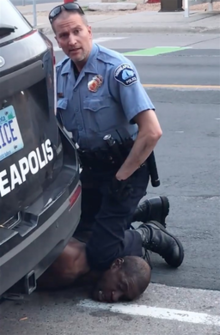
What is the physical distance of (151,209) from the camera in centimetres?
489

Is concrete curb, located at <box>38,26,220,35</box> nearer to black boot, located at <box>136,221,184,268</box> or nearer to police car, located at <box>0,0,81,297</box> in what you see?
black boot, located at <box>136,221,184,268</box>

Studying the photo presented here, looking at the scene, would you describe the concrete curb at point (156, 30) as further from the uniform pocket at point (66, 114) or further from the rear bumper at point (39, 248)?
the rear bumper at point (39, 248)

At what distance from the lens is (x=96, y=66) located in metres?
4.07

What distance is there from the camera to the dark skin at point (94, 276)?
4.05 m

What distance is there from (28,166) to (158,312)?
116 centimetres

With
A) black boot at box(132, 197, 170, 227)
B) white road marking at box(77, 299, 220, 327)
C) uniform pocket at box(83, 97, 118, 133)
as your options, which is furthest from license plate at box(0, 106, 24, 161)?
black boot at box(132, 197, 170, 227)

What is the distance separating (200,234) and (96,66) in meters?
1.57

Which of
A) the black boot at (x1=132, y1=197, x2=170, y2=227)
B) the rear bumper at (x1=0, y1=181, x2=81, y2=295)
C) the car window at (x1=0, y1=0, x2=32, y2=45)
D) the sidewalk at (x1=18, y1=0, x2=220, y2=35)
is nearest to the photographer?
the rear bumper at (x1=0, y1=181, x2=81, y2=295)

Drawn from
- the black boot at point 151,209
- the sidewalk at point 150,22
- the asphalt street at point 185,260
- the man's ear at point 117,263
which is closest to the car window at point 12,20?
the man's ear at point 117,263

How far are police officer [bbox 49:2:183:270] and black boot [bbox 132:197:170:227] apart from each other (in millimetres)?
564

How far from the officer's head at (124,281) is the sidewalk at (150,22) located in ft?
48.0

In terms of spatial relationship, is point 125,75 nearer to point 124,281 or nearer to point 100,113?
point 100,113

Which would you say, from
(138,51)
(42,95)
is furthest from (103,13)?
(42,95)

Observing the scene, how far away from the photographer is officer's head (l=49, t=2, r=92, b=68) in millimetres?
4000
